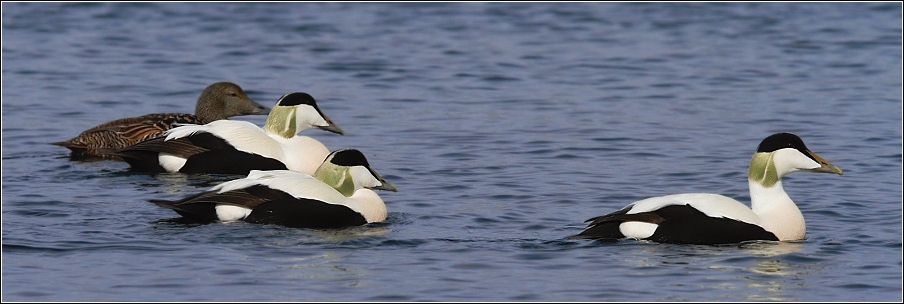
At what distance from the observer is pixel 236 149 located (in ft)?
36.3

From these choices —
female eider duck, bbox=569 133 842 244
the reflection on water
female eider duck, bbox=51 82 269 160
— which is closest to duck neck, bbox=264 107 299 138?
female eider duck, bbox=51 82 269 160

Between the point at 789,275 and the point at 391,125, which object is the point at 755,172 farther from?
the point at 391,125

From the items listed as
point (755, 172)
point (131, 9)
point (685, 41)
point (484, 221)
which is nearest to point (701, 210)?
point (755, 172)

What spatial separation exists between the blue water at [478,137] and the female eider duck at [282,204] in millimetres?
109

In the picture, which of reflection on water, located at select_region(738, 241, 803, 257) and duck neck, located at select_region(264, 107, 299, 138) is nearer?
reflection on water, located at select_region(738, 241, 803, 257)

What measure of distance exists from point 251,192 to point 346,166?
0.65m

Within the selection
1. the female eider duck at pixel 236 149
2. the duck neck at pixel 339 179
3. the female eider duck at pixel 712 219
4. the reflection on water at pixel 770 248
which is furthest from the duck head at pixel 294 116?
the reflection on water at pixel 770 248

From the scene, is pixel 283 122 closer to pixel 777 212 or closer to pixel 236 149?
pixel 236 149

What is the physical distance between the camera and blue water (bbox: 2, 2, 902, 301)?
25.1 feet

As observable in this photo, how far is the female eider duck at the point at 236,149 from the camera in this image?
11.1 metres

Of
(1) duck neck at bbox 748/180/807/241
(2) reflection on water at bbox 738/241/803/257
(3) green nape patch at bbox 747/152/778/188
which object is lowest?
(2) reflection on water at bbox 738/241/803/257

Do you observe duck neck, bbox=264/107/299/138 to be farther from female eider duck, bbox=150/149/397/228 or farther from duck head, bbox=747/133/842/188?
Answer: duck head, bbox=747/133/842/188

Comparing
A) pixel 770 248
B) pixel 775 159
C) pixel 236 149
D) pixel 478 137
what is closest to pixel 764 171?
pixel 775 159

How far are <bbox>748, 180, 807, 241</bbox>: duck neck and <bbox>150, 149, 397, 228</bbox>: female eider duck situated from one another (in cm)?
218
